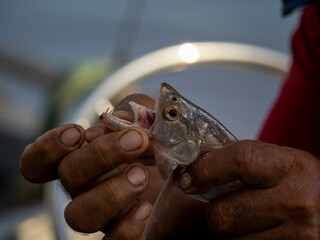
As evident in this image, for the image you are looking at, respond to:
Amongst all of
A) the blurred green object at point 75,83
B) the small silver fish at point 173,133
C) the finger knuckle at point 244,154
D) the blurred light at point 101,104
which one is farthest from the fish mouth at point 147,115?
the blurred green object at point 75,83

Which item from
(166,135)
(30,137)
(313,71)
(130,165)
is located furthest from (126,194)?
(30,137)

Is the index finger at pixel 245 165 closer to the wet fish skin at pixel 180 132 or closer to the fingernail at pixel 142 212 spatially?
the wet fish skin at pixel 180 132

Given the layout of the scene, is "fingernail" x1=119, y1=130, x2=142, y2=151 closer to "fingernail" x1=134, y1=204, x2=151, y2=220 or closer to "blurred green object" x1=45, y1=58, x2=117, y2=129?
"fingernail" x1=134, y1=204, x2=151, y2=220

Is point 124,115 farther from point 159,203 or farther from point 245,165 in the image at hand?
point 245,165

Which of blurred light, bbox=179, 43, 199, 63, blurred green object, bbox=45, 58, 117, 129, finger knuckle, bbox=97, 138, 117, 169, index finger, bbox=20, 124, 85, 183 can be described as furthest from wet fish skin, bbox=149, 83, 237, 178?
blurred green object, bbox=45, 58, 117, 129

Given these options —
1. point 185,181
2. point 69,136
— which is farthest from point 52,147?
point 185,181

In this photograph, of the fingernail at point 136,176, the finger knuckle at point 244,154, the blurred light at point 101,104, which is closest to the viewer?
the finger knuckle at point 244,154
